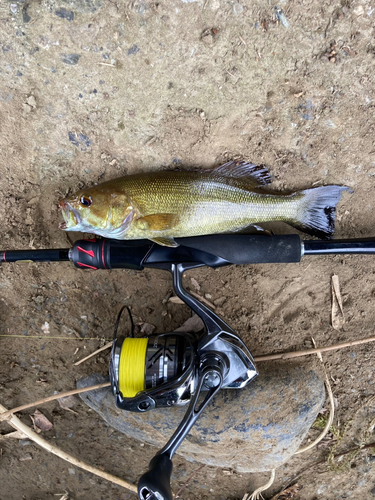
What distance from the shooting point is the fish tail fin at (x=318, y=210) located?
8.52 feet

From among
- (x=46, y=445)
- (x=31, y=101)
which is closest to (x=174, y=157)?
(x=31, y=101)

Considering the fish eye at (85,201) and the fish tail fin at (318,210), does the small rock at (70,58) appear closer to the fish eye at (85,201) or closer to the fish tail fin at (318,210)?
the fish eye at (85,201)

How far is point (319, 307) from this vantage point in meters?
3.00

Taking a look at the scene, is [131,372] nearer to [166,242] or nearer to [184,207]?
[166,242]

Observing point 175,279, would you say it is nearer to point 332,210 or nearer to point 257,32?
A: point 332,210

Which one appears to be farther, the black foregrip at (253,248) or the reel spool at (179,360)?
the black foregrip at (253,248)

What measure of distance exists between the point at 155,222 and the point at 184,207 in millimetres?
237

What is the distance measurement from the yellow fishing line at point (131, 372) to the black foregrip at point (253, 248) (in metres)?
0.88

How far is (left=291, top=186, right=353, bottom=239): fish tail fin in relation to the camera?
260 cm

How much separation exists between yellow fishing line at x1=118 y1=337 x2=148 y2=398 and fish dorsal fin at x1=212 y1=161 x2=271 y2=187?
1.50 meters

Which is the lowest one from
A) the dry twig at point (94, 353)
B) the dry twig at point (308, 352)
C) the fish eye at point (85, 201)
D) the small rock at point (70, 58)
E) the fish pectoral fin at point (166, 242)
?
the dry twig at point (94, 353)

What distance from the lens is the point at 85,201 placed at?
2.40 metres

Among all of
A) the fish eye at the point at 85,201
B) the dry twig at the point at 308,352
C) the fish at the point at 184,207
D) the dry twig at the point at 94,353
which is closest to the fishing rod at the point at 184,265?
the fish at the point at 184,207

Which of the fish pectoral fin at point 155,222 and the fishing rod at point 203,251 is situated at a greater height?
the fish pectoral fin at point 155,222
